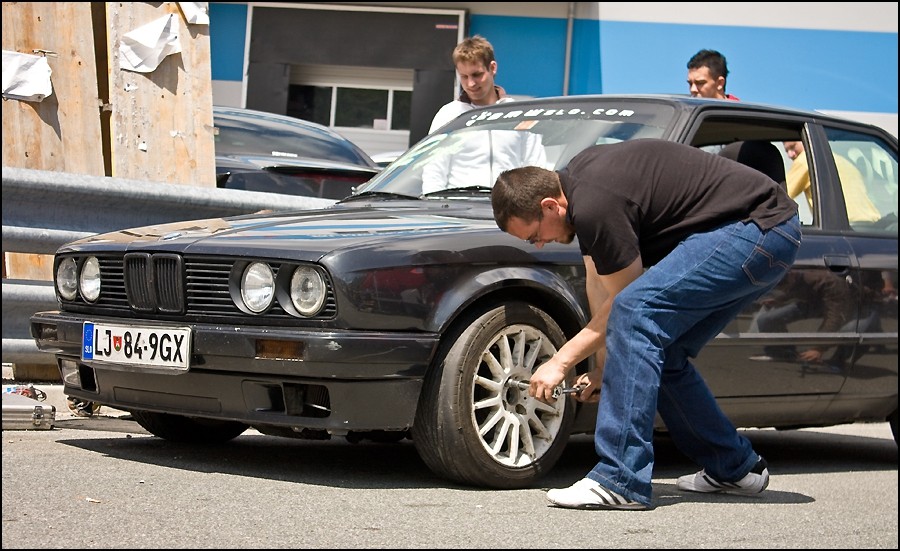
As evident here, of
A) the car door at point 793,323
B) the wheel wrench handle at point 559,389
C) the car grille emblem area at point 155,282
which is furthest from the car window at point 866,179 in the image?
the car grille emblem area at point 155,282

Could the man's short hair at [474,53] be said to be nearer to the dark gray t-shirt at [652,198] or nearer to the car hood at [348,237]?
the car hood at [348,237]

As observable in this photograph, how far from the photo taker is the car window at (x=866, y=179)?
6254mm

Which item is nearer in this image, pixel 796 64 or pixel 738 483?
pixel 738 483

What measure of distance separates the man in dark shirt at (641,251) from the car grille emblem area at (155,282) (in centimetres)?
117

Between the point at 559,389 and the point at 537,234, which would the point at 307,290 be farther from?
the point at 559,389

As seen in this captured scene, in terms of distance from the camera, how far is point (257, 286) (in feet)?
15.1

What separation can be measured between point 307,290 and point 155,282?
0.61 meters

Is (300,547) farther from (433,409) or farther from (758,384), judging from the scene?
(758,384)

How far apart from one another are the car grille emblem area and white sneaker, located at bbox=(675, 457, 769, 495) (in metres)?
1.93

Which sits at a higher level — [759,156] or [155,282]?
[759,156]

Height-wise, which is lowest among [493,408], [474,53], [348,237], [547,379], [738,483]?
[738,483]

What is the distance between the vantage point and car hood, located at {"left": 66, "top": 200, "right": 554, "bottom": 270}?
4555 millimetres

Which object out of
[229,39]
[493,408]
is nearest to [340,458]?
[493,408]

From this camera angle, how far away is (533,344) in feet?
15.9
